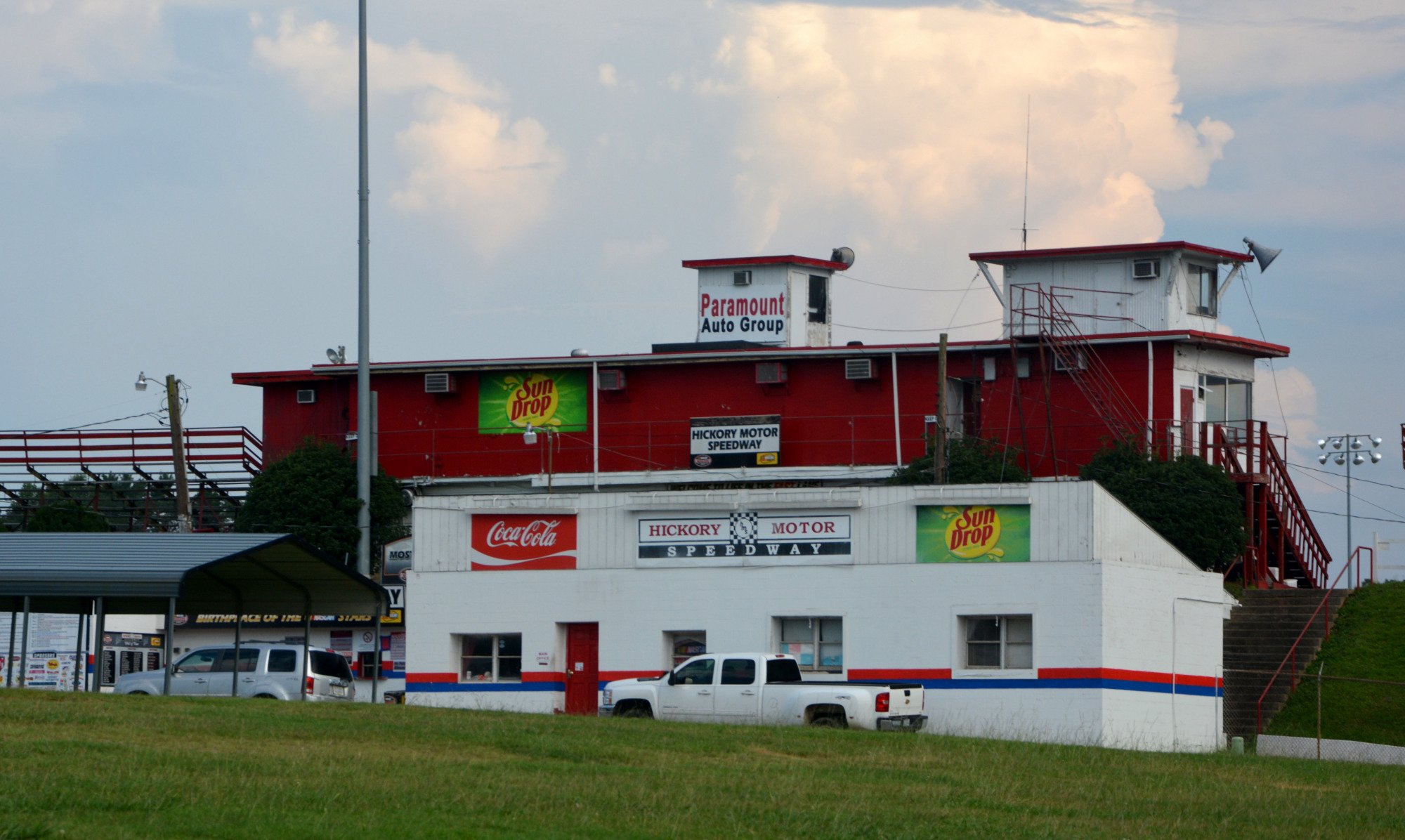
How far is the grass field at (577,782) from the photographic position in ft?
54.4

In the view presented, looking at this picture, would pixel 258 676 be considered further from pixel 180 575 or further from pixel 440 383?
pixel 440 383

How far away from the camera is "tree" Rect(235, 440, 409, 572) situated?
50.8 meters

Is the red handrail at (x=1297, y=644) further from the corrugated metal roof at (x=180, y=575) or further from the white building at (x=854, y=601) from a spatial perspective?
the corrugated metal roof at (x=180, y=575)

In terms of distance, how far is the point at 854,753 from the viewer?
78.3 ft

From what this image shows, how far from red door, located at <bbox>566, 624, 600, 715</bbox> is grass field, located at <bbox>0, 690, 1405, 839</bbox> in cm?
740

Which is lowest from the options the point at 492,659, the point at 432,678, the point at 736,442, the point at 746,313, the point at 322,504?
the point at 432,678

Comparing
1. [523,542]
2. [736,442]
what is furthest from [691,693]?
[736,442]

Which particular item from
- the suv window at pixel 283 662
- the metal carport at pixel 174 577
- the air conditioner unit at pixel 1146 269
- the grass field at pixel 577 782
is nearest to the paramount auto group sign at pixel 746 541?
the metal carport at pixel 174 577

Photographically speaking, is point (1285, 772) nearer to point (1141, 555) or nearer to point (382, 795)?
point (1141, 555)

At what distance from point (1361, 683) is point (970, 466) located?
11553 millimetres

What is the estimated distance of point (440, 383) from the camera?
55.5m

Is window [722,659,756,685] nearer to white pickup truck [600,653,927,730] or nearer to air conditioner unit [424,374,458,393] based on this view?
white pickup truck [600,653,927,730]

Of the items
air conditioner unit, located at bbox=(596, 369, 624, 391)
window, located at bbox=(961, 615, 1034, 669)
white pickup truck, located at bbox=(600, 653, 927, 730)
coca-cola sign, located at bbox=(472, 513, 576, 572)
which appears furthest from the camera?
air conditioner unit, located at bbox=(596, 369, 624, 391)

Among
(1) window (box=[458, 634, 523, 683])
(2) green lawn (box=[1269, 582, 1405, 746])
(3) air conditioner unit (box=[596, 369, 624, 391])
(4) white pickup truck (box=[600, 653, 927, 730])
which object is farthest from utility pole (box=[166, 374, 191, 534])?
(2) green lawn (box=[1269, 582, 1405, 746])
